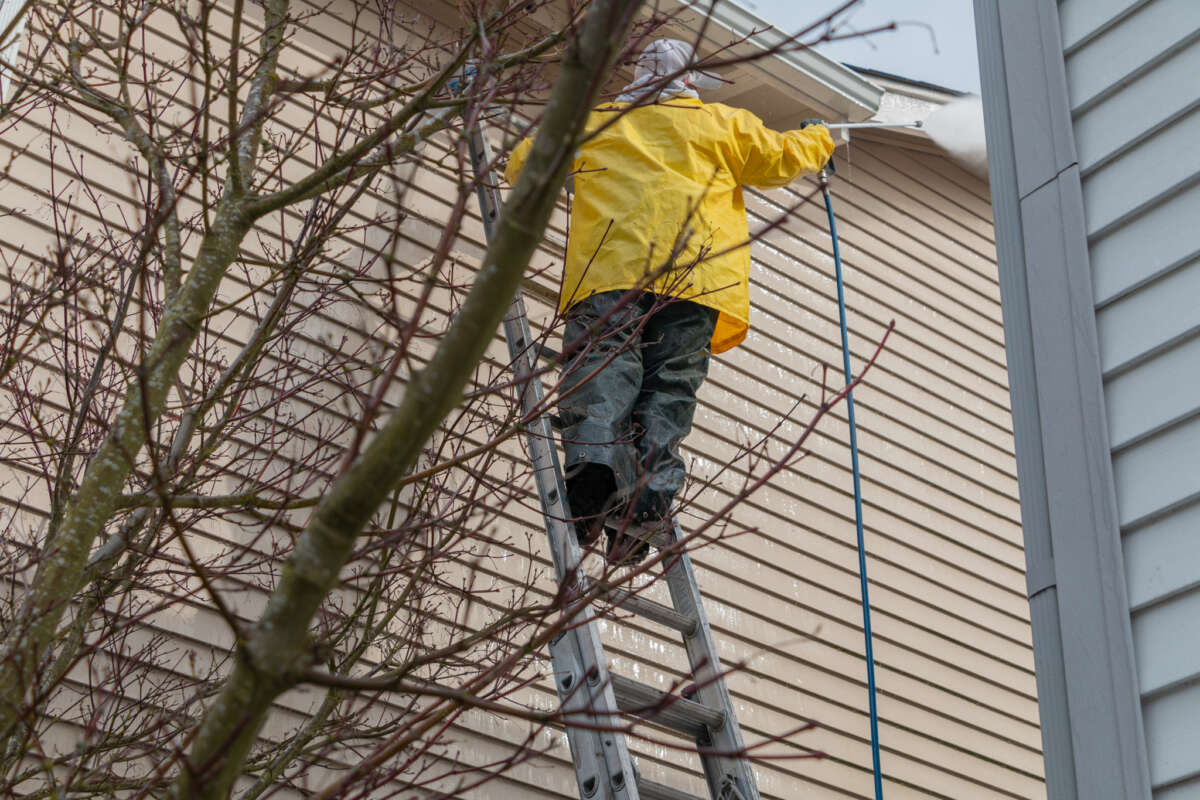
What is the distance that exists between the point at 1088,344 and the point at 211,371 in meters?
2.91

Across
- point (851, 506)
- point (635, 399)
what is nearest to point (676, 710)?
point (635, 399)

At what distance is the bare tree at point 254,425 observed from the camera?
1561 mm

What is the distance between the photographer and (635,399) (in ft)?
14.4

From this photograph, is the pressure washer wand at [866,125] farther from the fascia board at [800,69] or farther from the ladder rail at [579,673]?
the ladder rail at [579,673]

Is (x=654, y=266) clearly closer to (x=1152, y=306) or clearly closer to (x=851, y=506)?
(x=1152, y=306)

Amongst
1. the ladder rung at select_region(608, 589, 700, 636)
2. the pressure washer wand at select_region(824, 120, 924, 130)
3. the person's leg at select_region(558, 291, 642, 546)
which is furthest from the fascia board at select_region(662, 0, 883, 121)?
the ladder rung at select_region(608, 589, 700, 636)

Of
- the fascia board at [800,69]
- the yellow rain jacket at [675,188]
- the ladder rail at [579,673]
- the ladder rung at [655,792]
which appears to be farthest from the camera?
the fascia board at [800,69]

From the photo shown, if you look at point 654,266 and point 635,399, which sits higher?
point 654,266

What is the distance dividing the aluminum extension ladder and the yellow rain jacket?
404mm

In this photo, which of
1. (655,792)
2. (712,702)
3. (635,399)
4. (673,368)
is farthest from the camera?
(673,368)

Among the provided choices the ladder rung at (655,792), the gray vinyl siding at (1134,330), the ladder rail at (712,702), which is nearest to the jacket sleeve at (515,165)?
the ladder rail at (712,702)

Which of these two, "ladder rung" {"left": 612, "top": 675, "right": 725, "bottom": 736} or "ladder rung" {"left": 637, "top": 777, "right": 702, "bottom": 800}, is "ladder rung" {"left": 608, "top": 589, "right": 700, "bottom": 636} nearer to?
"ladder rung" {"left": 612, "top": 675, "right": 725, "bottom": 736}

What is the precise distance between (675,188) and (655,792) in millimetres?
2021

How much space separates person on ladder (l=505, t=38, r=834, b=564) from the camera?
4.11 m
